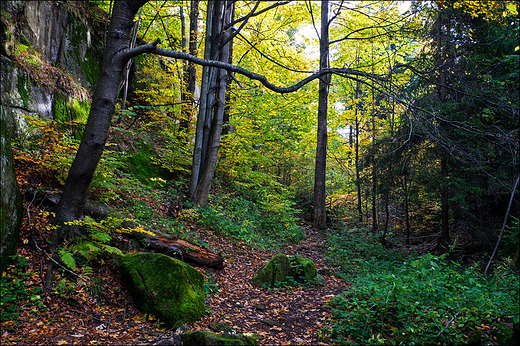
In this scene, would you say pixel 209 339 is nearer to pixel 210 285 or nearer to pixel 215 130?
pixel 210 285

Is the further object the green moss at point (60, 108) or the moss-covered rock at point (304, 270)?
the moss-covered rock at point (304, 270)

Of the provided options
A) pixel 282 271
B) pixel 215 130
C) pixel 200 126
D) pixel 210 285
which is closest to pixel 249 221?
pixel 282 271

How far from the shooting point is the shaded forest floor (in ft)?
10.1

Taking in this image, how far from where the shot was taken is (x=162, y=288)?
12.8ft

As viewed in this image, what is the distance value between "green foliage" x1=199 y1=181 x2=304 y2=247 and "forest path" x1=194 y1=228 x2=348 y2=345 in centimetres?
74

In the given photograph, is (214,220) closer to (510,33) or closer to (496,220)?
(496,220)

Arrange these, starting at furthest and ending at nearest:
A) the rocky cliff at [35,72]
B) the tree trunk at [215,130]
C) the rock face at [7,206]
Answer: the tree trunk at [215,130] → the rocky cliff at [35,72] → the rock face at [7,206]

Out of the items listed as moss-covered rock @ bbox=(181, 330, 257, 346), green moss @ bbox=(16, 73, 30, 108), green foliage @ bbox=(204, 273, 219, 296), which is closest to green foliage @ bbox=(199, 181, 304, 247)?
green foliage @ bbox=(204, 273, 219, 296)

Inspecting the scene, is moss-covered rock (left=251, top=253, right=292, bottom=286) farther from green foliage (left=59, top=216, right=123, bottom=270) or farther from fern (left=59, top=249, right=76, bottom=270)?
fern (left=59, top=249, right=76, bottom=270)

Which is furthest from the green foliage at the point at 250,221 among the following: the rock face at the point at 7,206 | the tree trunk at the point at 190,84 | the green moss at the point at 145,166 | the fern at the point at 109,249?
the rock face at the point at 7,206

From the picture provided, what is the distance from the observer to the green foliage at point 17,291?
3.04m

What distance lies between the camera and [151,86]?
10.5 meters

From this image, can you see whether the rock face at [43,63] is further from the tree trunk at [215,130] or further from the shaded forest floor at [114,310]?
the tree trunk at [215,130]

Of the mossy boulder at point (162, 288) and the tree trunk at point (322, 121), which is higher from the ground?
the tree trunk at point (322, 121)
